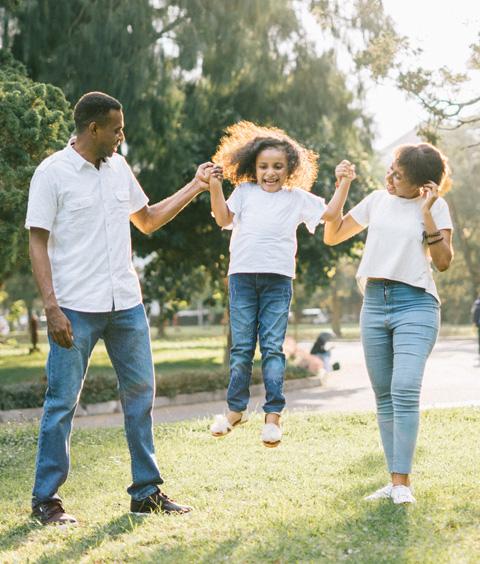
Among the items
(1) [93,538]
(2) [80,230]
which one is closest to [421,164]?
(2) [80,230]

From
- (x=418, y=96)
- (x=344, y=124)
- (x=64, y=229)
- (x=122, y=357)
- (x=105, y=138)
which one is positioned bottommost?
(x=122, y=357)

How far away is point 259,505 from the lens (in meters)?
5.30

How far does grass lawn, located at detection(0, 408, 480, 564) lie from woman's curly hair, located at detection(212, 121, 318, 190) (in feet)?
6.42

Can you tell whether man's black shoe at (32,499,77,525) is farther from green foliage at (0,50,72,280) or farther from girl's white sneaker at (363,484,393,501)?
green foliage at (0,50,72,280)

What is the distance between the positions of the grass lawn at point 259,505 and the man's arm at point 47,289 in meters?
1.05

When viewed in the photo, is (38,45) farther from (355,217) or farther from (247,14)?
(355,217)

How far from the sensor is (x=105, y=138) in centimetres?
494

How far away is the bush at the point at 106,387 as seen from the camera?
14406 millimetres

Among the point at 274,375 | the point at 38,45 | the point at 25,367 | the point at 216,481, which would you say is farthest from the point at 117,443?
the point at 25,367

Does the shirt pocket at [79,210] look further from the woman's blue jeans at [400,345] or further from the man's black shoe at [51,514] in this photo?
the woman's blue jeans at [400,345]

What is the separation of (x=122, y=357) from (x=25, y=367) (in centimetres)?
1858

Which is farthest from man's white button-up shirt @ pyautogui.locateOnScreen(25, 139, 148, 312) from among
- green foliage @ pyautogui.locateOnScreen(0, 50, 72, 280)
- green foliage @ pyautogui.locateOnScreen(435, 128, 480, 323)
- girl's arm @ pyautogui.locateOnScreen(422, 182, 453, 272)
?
green foliage @ pyautogui.locateOnScreen(435, 128, 480, 323)

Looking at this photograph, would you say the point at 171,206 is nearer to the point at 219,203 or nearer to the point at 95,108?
the point at 219,203

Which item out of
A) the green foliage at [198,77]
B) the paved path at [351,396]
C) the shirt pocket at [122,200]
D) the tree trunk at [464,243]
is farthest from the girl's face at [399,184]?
the tree trunk at [464,243]
